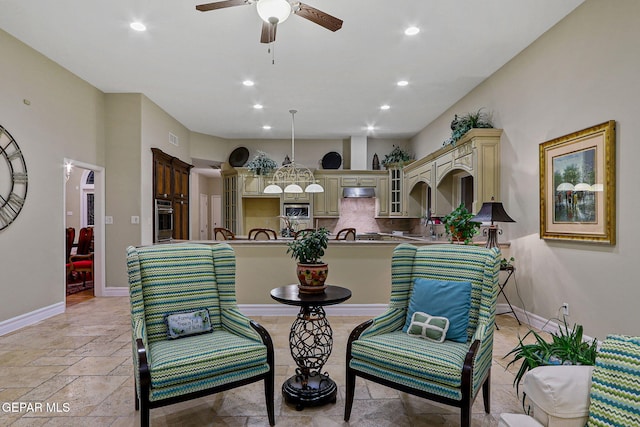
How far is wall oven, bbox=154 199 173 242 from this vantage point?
593 cm

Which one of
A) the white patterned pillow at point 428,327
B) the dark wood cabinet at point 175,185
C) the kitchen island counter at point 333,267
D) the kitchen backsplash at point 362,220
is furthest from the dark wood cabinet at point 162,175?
the white patterned pillow at point 428,327

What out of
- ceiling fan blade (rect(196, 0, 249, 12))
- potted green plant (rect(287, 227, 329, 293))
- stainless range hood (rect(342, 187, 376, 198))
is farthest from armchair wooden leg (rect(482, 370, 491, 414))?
stainless range hood (rect(342, 187, 376, 198))

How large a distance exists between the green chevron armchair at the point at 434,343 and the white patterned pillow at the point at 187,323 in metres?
0.93

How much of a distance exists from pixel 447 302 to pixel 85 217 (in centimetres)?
899

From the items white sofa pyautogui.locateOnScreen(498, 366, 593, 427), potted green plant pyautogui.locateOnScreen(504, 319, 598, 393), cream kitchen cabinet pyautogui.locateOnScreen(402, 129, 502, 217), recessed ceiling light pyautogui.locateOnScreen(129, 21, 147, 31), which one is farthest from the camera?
cream kitchen cabinet pyautogui.locateOnScreen(402, 129, 502, 217)

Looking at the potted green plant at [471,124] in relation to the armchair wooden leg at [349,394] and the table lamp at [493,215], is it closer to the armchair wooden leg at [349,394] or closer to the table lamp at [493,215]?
the table lamp at [493,215]

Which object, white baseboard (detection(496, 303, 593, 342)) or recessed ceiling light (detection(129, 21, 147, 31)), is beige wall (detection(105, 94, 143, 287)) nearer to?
recessed ceiling light (detection(129, 21, 147, 31))

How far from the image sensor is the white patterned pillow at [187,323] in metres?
2.20

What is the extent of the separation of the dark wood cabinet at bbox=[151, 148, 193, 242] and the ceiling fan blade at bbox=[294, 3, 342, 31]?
4070mm

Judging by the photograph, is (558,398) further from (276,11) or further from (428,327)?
(276,11)

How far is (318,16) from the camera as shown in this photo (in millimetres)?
2668

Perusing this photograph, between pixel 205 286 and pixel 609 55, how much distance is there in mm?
3714

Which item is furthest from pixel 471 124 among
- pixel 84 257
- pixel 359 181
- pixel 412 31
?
pixel 84 257

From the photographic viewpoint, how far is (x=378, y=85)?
514 centimetres
